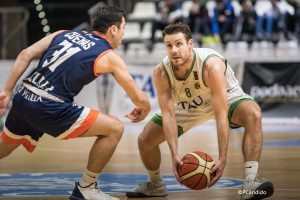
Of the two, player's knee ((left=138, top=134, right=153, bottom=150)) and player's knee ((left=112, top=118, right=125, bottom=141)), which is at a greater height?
player's knee ((left=112, top=118, right=125, bottom=141))

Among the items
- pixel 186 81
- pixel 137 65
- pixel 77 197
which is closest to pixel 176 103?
pixel 186 81

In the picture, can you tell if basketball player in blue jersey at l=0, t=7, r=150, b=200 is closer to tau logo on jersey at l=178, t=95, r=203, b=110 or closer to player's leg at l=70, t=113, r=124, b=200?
player's leg at l=70, t=113, r=124, b=200

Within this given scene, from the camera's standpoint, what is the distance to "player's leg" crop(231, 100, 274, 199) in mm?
5660

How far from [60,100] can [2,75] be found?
1081cm

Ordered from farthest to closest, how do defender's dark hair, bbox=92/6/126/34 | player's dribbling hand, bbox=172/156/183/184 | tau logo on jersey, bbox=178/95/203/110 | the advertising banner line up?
1. the advertising banner
2. tau logo on jersey, bbox=178/95/203/110
3. defender's dark hair, bbox=92/6/126/34
4. player's dribbling hand, bbox=172/156/183/184

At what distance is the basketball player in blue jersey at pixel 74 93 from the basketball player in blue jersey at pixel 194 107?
437 mm

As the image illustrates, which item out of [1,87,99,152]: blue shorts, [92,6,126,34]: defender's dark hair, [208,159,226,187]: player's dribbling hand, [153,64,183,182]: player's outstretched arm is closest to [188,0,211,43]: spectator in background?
[153,64,183,182]: player's outstretched arm

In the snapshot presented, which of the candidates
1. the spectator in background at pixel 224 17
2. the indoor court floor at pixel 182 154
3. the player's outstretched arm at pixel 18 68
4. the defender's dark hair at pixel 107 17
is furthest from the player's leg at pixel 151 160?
the spectator in background at pixel 224 17

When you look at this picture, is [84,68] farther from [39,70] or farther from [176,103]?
[176,103]

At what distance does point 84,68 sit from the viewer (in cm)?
567

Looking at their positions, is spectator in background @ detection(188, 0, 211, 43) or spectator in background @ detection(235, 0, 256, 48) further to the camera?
spectator in background @ detection(188, 0, 211, 43)

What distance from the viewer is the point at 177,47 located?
19.1ft

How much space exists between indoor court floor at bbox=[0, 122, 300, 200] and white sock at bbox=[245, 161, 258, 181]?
0.23 meters

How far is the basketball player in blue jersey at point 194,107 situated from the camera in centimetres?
566
